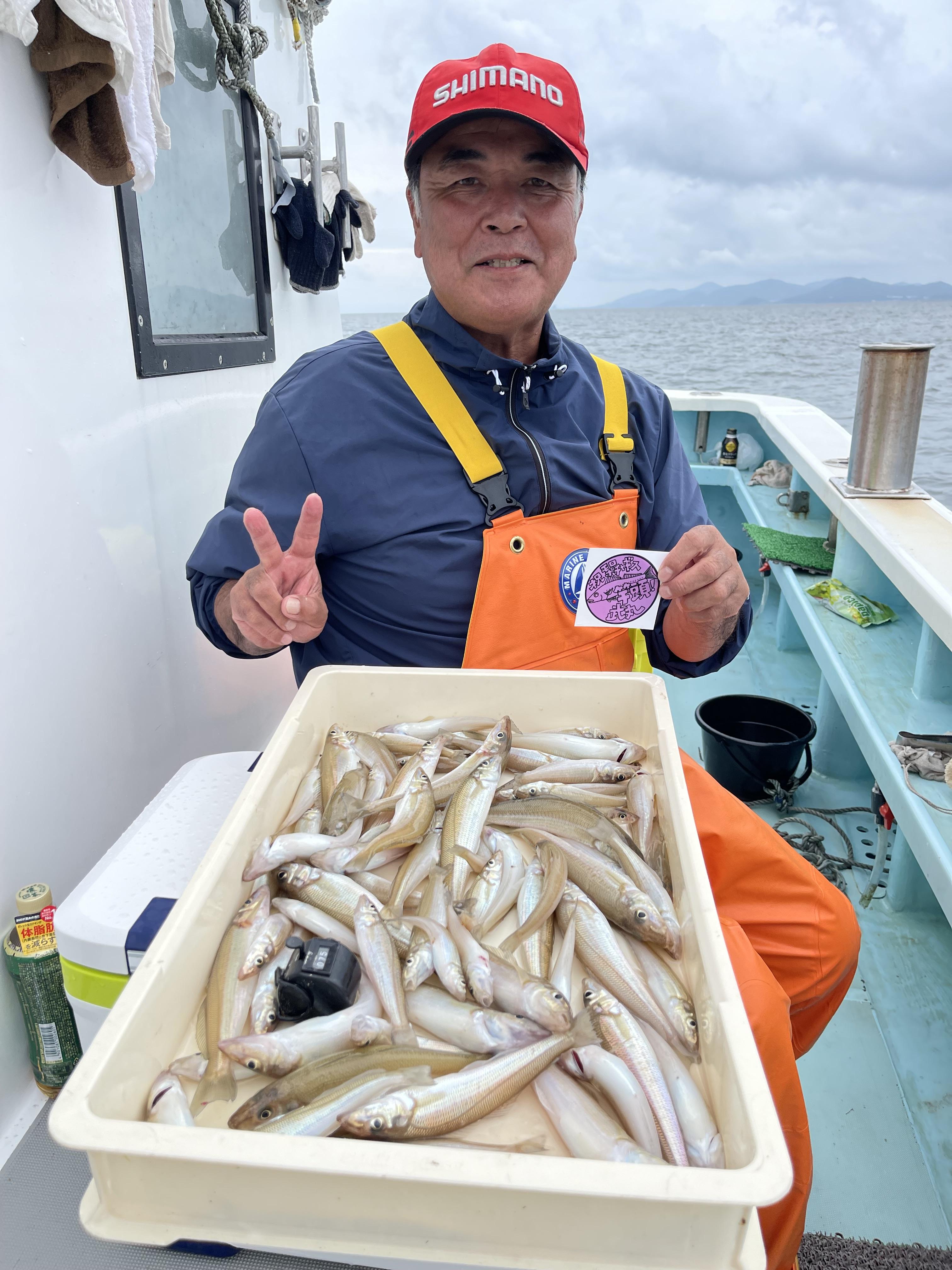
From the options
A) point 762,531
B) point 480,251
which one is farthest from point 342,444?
point 762,531

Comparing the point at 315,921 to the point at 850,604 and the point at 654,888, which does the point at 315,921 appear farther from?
the point at 850,604

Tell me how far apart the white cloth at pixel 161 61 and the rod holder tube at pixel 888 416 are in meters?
2.76

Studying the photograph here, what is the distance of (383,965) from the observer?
1097 millimetres

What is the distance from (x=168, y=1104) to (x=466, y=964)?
1.26 ft

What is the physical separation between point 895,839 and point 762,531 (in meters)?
2.28

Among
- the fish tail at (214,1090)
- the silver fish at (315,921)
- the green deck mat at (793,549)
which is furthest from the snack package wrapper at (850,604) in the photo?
the fish tail at (214,1090)

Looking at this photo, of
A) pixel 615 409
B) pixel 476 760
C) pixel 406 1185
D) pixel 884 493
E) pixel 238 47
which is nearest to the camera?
pixel 406 1185

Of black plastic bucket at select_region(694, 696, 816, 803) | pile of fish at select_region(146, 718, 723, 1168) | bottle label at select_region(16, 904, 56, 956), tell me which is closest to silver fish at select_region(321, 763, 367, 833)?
pile of fish at select_region(146, 718, 723, 1168)

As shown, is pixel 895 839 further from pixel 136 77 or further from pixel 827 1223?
pixel 136 77

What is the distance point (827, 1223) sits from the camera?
6.45 ft

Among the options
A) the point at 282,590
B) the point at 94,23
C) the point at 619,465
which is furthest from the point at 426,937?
the point at 94,23

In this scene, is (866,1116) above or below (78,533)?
below

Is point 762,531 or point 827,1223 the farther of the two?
point 762,531

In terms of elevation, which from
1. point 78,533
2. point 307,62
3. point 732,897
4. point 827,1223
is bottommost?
point 827,1223
